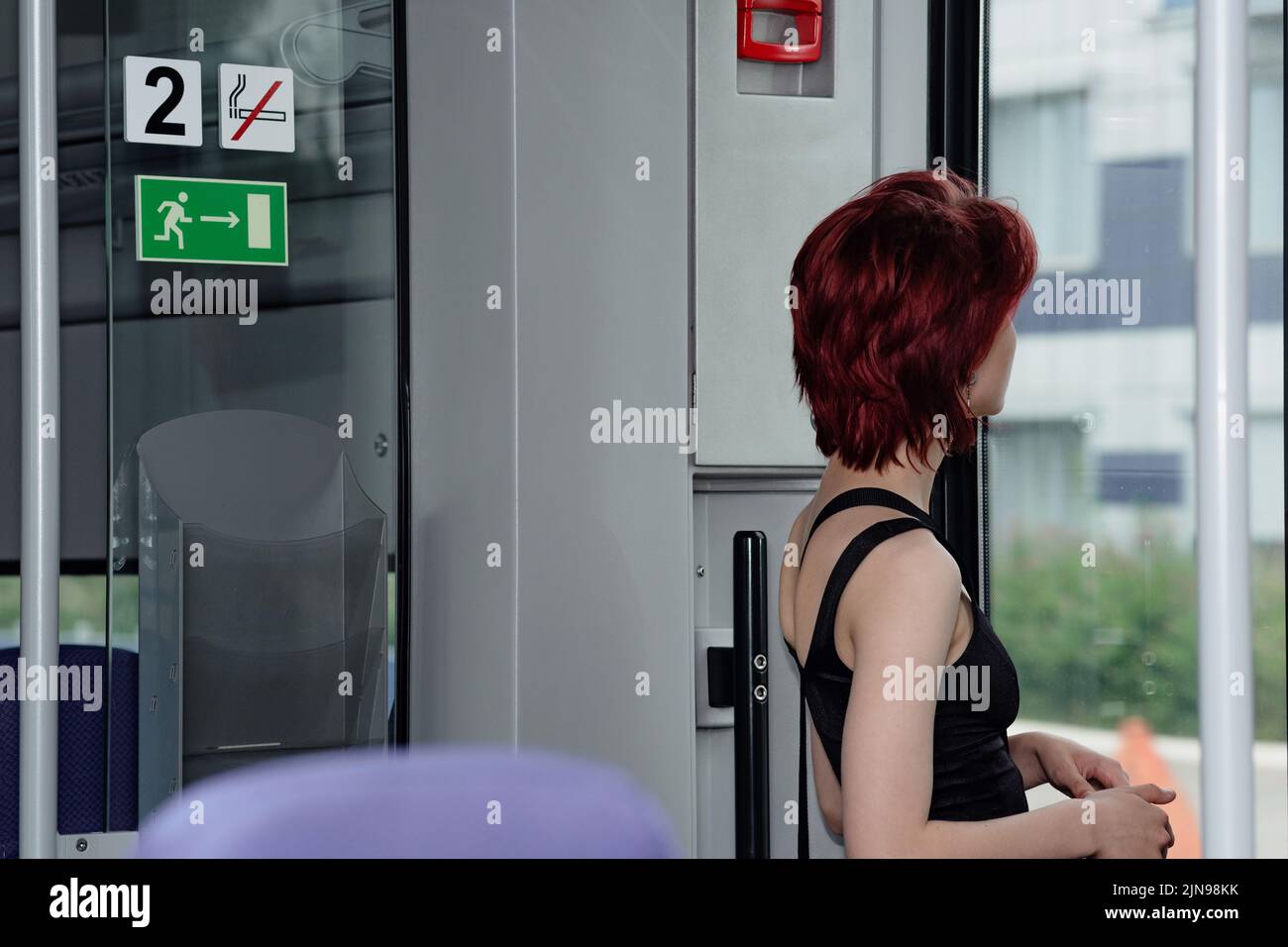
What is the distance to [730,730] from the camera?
5.94 ft

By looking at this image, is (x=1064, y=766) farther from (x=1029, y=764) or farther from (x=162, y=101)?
(x=162, y=101)

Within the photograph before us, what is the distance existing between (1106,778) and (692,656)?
0.64m

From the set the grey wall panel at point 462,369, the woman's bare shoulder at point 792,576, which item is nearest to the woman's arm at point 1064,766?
the woman's bare shoulder at point 792,576

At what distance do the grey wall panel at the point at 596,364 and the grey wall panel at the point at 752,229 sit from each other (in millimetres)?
41

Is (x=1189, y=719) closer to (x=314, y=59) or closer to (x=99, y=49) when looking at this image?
(x=314, y=59)

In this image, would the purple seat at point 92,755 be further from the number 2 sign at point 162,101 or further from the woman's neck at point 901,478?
the woman's neck at point 901,478

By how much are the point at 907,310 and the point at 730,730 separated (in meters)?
0.83

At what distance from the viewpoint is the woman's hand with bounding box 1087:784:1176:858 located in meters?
1.12

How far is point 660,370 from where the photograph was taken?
5.73 ft

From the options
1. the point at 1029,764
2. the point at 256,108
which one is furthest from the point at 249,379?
the point at 1029,764

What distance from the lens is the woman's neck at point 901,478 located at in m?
1.23

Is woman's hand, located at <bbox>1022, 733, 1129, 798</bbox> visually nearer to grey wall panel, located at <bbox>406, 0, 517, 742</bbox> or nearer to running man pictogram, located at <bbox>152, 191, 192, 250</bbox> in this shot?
grey wall panel, located at <bbox>406, 0, 517, 742</bbox>

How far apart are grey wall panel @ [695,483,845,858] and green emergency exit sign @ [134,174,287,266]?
76 cm
